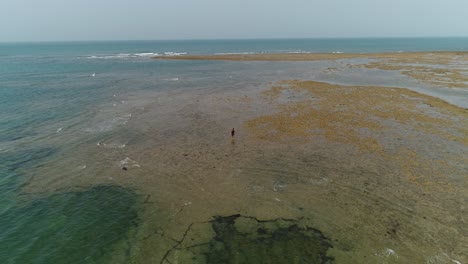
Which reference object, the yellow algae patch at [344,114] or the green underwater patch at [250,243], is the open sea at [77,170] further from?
the yellow algae patch at [344,114]

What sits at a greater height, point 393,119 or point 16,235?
point 393,119

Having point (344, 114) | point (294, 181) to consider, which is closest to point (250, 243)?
point (294, 181)

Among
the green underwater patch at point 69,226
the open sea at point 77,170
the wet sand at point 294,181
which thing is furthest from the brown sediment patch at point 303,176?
the green underwater patch at point 69,226

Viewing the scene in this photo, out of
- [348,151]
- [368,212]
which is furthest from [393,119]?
[368,212]

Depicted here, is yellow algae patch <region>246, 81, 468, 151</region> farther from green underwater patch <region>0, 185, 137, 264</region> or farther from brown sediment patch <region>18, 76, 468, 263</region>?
green underwater patch <region>0, 185, 137, 264</region>

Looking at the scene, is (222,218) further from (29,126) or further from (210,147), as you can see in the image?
(29,126)
